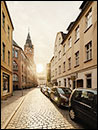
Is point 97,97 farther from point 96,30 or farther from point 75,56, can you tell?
point 75,56

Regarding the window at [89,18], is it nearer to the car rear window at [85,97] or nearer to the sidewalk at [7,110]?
the car rear window at [85,97]

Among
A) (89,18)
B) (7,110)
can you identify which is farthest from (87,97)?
(89,18)

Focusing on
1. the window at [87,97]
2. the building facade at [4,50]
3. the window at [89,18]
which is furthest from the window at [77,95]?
the building facade at [4,50]

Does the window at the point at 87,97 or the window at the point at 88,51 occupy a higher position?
the window at the point at 88,51

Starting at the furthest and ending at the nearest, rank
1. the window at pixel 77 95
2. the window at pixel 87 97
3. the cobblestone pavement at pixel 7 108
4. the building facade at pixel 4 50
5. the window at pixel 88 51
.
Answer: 1. the building facade at pixel 4 50
2. the window at pixel 88 51
3. the cobblestone pavement at pixel 7 108
4. the window at pixel 77 95
5. the window at pixel 87 97

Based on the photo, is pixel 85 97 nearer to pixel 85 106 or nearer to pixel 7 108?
pixel 85 106

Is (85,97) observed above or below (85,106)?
above

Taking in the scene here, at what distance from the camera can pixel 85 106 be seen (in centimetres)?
430

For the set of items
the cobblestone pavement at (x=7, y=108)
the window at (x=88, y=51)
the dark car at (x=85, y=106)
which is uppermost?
the window at (x=88, y=51)

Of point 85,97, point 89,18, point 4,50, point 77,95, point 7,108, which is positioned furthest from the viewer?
point 4,50

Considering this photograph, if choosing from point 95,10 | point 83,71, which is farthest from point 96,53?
point 95,10

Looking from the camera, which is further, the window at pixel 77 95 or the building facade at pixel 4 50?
the building facade at pixel 4 50

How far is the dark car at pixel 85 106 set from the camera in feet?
12.5

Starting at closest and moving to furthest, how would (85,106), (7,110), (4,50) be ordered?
(85,106) < (7,110) < (4,50)
